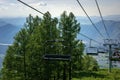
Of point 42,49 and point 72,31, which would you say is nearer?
point 42,49

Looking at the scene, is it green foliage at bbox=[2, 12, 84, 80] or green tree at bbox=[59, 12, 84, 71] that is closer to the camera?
green foliage at bbox=[2, 12, 84, 80]

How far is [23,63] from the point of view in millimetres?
51531

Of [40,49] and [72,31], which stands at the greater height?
[72,31]

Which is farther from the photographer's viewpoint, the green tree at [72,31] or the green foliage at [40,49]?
the green tree at [72,31]

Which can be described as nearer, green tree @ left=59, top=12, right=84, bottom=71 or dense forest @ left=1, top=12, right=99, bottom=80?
dense forest @ left=1, top=12, right=99, bottom=80

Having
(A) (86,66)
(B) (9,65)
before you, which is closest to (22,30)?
(B) (9,65)

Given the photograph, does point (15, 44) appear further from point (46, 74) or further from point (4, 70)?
point (46, 74)

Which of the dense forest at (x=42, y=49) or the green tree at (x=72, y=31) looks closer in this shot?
the dense forest at (x=42, y=49)

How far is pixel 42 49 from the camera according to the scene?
42344 mm

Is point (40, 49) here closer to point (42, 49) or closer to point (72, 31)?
point (42, 49)

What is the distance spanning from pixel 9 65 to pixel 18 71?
2.29 m

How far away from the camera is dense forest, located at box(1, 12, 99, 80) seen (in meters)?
42.6

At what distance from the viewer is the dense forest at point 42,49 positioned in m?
42.6

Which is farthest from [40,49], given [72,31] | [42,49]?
[72,31]
